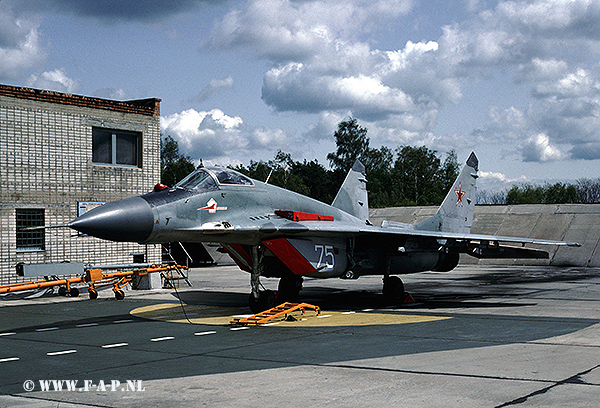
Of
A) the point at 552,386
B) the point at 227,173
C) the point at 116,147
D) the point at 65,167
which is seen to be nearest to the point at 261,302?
the point at 227,173

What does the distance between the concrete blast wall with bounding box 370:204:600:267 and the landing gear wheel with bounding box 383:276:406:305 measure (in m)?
18.7

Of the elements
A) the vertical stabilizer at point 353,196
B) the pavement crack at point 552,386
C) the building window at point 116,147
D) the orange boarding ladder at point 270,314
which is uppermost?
the building window at point 116,147

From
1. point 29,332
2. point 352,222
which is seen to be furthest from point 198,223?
point 352,222

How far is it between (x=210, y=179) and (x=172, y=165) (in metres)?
69.4

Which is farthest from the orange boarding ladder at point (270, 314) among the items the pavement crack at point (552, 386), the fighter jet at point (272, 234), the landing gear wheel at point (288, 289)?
the pavement crack at point (552, 386)

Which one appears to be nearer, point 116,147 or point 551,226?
point 116,147

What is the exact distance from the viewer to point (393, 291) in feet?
49.4

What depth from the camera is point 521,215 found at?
35781 mm

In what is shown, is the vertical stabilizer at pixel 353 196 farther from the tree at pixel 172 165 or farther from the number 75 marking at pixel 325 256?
the tree at pixel 172 165

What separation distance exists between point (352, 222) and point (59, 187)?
10.2 m

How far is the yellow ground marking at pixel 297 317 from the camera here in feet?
37.5

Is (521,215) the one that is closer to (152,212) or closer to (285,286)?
(285,286)

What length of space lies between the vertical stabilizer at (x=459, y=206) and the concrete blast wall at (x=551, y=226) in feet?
49.3

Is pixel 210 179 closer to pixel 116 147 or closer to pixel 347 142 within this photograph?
pixel 116 147
